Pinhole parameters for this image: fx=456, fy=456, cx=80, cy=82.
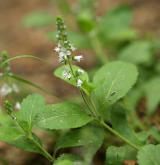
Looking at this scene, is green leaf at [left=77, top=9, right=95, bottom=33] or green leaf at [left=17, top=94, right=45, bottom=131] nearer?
green leaf at [left=17, top=94, right=45, bottom=131]

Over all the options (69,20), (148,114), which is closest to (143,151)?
(148,114)

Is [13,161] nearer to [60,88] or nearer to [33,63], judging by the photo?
[60,88]

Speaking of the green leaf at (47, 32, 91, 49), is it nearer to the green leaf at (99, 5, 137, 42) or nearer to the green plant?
the green leaf at (99, 5, 137, 42)

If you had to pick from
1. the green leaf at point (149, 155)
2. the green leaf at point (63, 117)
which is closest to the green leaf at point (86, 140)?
the green leaf at point (63, 117)

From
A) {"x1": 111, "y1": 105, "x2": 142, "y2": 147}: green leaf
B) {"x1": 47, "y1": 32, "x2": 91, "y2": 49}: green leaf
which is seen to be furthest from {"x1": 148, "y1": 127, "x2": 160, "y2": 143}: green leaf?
{"x1": 47, "y1": 32, "x2": 91, "y2": 49}: green leaf

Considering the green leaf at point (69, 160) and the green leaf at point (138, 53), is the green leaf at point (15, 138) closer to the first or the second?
the green leaf at point (69, 160)

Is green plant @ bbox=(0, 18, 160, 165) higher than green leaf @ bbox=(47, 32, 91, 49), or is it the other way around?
green leaf @ bbox=(47, 32, 91, 49)

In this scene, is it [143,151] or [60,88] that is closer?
[143,151]
